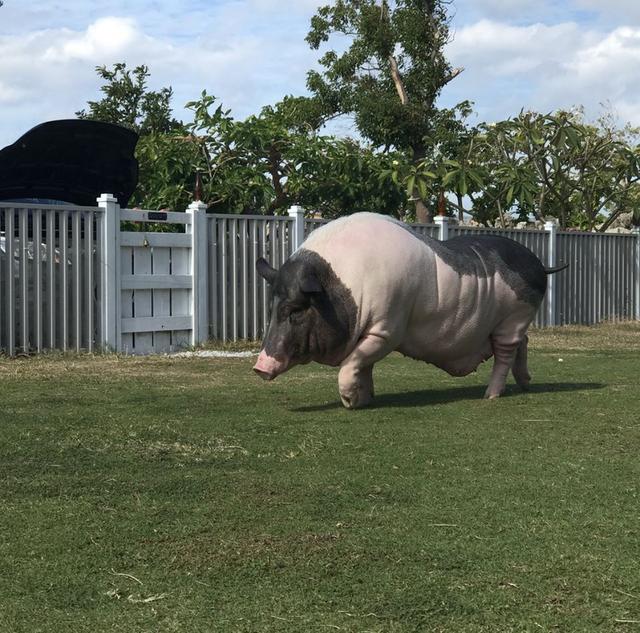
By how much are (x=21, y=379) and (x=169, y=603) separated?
6.09 meters

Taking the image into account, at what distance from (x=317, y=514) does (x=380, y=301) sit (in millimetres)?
2986

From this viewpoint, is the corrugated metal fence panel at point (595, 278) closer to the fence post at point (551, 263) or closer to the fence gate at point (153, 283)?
the fence post at point (551, 263)

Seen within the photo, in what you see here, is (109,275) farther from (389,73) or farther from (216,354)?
(389,73)

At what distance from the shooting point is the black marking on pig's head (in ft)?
23.3

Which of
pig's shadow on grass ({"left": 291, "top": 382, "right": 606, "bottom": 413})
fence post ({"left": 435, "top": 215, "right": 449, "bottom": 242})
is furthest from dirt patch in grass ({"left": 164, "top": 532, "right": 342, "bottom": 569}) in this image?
fence post ({"left": 435, "top": 215, "right": 449, "bottom": 242})

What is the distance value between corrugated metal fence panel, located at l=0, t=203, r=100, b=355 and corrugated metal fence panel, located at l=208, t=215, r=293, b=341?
174cm

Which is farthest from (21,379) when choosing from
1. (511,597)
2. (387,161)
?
A: (387,161)

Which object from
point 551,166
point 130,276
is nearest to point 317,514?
point 130,276

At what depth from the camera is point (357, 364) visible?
7.22 meters

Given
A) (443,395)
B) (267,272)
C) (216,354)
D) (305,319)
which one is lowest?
(443,395)

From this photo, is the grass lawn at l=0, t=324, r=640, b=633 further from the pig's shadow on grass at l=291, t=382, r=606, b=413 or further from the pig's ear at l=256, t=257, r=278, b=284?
the pig's ear at l=256, t=257, r=278, b=284

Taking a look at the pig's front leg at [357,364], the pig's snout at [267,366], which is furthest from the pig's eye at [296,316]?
the pig's front leg at [357,364]

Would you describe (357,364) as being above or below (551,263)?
below

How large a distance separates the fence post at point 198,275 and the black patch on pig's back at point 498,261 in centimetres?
482
